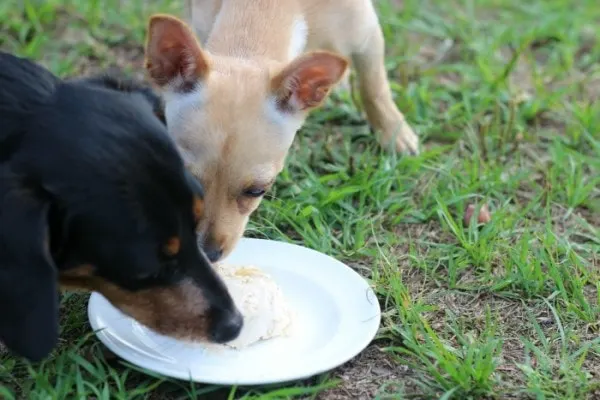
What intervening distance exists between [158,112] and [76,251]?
0.74m

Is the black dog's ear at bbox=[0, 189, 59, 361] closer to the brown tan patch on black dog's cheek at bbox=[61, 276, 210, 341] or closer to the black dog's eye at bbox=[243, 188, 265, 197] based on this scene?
the brown tan patch on black dog's cheek at bbox=[61, 276, 210, 341]

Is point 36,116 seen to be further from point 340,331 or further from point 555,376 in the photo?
point 555,376

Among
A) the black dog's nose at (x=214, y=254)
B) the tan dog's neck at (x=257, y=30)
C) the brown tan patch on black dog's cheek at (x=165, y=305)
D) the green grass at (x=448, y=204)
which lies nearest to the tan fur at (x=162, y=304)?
the brown tan patch on black dog's cheek at (x=165, y=305)

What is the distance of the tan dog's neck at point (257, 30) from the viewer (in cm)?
393

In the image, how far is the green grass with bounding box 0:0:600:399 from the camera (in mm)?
→ 3084

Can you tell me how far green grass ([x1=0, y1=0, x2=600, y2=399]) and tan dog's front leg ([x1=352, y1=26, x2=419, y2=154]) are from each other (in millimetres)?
108

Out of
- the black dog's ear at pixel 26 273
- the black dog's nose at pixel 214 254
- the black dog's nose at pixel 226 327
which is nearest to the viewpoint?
the black dog's ear at pixel 26 273

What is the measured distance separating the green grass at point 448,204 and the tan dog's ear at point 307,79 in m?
0.54

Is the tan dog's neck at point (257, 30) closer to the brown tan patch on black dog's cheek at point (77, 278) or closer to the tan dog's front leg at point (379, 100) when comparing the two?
the tan dog's front leg at point (379, 100)

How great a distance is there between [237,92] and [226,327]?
98cm

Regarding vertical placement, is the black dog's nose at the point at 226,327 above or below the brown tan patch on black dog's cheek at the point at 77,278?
below

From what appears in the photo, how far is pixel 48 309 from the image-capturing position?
8.57 feet

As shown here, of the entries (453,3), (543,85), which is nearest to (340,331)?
(543,85)

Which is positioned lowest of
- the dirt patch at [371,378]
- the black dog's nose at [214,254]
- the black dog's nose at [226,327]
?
the dirt patch at [371,378]
